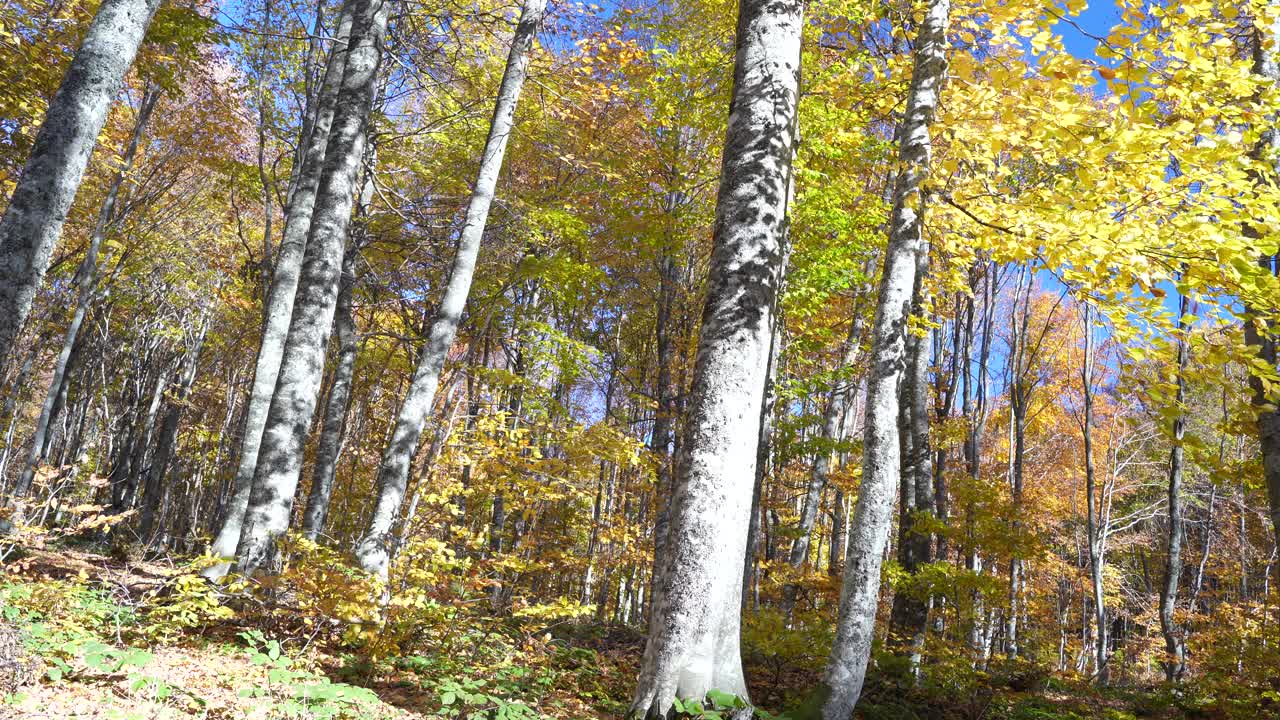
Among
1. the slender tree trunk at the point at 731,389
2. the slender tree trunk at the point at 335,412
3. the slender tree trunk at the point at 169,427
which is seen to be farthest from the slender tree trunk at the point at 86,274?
the slender tree trunk at the point at 731,389

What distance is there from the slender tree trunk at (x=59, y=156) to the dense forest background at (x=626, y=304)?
0.07 ft

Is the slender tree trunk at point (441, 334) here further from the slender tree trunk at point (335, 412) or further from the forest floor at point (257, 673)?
the slender tree trunk at point (335, 412)

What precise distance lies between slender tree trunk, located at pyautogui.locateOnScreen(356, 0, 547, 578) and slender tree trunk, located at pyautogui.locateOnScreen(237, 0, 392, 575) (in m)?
0.87

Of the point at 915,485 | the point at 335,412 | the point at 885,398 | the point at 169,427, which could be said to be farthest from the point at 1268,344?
the point at 169,427

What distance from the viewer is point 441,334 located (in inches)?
286

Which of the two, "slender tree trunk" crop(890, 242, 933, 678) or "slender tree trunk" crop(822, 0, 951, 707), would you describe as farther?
"slender tree trunk" crop(890, 242, 933, 678)

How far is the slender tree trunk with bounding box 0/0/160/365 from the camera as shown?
138 inches

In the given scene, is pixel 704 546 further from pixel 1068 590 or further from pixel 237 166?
pixel 1068 590

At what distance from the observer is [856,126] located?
10.3 m

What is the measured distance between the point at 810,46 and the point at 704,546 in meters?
8.92

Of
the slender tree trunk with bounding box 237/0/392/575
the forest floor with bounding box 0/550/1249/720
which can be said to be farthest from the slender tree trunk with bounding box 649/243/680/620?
the slender tree trunk with bounding box 237/0/392/575

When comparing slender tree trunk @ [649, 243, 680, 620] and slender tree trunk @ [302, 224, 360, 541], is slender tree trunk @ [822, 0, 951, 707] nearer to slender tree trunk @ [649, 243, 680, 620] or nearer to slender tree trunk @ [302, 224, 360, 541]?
slender tree trunk @ [649, 243, 680, 620]

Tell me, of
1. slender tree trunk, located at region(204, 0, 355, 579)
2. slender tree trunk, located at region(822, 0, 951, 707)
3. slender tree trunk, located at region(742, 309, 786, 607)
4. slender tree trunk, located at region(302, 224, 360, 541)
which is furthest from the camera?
slender tree trunk, located at region(302, 224, 360, 541)

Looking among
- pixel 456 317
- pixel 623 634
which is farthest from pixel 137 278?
pixel 623 634
